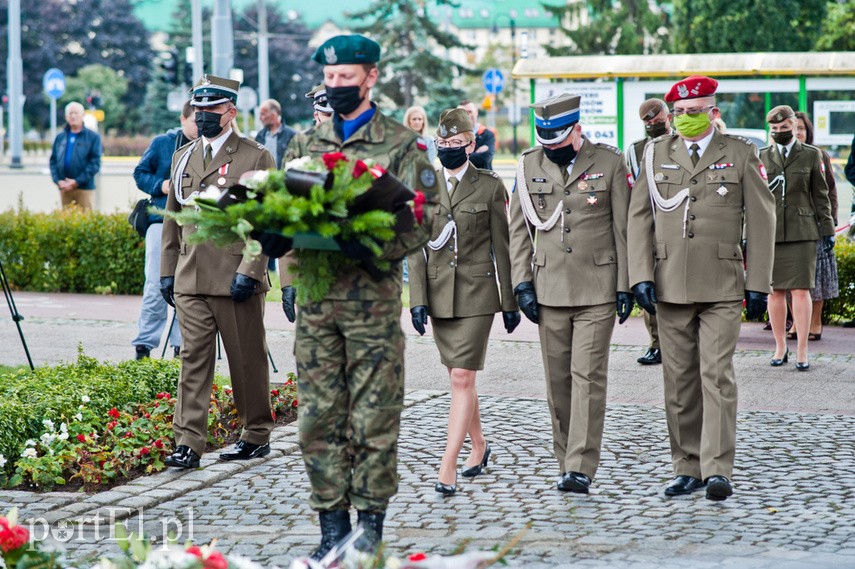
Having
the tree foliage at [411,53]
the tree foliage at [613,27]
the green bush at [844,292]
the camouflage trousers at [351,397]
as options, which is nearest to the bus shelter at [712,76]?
the green bush at [844,292]

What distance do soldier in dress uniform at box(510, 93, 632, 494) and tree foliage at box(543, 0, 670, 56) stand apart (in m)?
41.7

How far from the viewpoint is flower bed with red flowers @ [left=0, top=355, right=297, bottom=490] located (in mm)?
7047

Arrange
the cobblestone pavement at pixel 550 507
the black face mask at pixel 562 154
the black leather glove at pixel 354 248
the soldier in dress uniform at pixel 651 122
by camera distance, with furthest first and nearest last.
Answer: the soldier in dress uniform at pixel 651 122
the black face mask at pixel 562 154
the cobblestone pavement at pixel 550 507
the black leather glove at pixel 354 248

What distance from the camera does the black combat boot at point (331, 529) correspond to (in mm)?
5324

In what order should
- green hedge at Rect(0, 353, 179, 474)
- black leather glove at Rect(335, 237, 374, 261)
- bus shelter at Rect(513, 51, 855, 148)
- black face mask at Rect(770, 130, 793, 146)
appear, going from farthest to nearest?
bus shelter at Rect(513, 51, 855, 148) → black face mask at Rect(770, 130, 793, 146) → green hedge at Rect(0, 353, 179, 474) → black leather glove at Rect(335, 237, 374, 261)

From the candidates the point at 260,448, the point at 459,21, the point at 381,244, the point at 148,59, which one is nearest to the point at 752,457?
the point at 260,448

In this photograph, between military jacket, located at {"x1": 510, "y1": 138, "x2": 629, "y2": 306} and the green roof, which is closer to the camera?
military jacket, located at {"x1": 510, "y1": 138, "x2": 629, "y2": 306}

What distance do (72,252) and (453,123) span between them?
10.3 meters

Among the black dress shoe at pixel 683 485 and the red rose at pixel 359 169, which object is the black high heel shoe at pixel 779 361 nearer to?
the black dress shoe at pixel 683 485

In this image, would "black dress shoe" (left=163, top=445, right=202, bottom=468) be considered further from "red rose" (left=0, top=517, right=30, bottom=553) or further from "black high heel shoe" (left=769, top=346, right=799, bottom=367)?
"black high heel shoe" (left=769, top=346, right=799, bottom=367)

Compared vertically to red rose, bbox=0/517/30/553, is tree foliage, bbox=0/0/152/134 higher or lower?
higher

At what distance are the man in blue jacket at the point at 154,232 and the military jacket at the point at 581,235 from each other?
3427 mm

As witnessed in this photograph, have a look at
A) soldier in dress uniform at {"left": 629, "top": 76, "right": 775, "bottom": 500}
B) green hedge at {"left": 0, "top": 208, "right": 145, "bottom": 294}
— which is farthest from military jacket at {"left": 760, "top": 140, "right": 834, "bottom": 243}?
green hedge at {"left": 0, "top": 208, "right": 145, "bottom": 294}

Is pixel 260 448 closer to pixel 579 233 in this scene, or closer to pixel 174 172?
pixel 174 172
